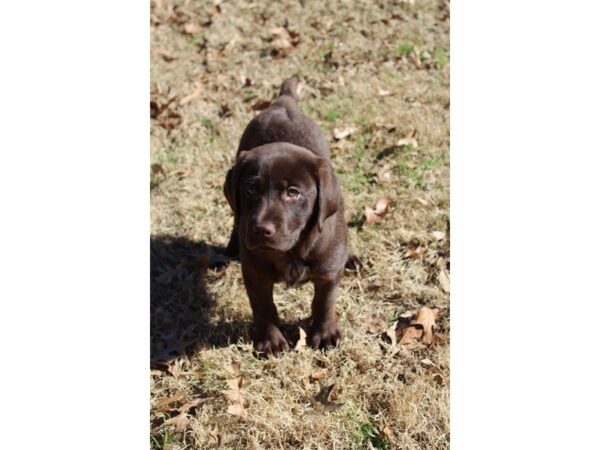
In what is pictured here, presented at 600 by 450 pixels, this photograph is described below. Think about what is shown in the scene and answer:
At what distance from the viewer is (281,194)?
Result: 301 centimetres

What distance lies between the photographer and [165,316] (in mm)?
3969

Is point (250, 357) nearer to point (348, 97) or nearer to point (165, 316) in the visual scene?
point (165, 316)

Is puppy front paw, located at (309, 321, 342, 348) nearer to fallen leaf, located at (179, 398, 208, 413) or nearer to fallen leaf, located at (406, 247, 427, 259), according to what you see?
fallen leaf, located at (179, 398, 208, 413)

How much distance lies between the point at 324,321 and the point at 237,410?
703 mm

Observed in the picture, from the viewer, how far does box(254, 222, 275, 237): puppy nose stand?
2.88 meters

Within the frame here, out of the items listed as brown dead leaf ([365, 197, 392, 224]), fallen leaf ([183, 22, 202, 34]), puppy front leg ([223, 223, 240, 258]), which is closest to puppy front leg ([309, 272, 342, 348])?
puppy front leg ([223, 223, 240, 258])

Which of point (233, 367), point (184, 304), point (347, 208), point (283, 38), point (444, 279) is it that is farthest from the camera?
point (283, 38)

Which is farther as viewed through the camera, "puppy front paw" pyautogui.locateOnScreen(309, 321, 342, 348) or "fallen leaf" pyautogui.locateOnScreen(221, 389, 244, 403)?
"puppy front paw" pyautogui.locateOnScreen(309, 321, 342, 348)

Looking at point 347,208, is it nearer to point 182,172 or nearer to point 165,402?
point 182,172

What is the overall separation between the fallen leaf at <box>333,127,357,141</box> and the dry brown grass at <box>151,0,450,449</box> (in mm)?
59

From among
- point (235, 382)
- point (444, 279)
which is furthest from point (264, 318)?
point (444, 279)

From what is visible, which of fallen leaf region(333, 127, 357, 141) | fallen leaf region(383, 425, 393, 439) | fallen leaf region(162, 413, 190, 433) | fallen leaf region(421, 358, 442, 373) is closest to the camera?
fallen leaf region(383, 425, 393, 439)

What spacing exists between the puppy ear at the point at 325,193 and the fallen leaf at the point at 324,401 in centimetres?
84

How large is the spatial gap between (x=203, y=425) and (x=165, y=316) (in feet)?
3.34
